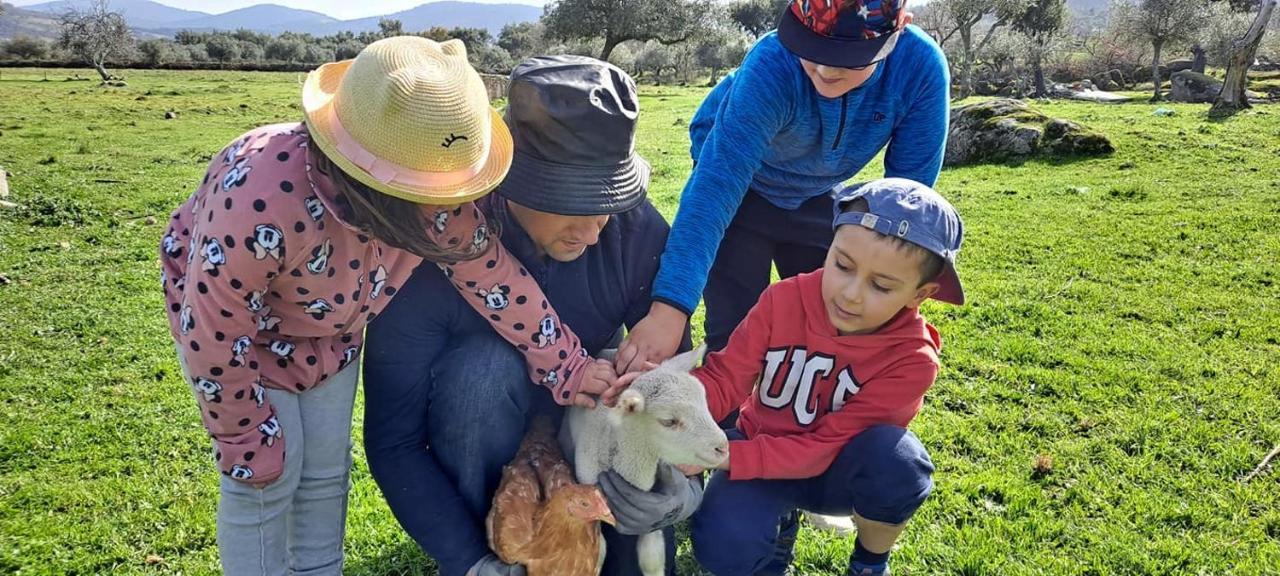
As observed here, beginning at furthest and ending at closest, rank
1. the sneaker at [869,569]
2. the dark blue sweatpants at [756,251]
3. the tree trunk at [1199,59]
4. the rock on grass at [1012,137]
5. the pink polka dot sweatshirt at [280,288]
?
1. the tree trunk at [1199,59]
2. the rock on grass at [1012,137]
3. the dark blue sweatpants at [756,251]
4. the sneaker at [869,569]
5. the pink polka dot sweatshirt at [280,288]

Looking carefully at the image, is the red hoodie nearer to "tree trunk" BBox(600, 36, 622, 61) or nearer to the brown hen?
the brown hen

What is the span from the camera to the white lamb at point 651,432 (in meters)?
2.58

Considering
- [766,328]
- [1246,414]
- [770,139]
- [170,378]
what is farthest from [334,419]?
[1246,414]

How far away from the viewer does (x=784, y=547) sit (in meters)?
3.14

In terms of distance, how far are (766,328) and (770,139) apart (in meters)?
0.76

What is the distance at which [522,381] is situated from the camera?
110 inches

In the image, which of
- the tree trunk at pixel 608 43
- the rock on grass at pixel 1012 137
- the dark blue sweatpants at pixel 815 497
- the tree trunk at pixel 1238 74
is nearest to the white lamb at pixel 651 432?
the dark blue sweatpants at pixel 815 497

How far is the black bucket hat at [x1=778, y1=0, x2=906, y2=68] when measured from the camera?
2768 millimetres

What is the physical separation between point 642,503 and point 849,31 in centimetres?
175

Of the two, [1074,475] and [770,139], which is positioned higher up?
[770,139]

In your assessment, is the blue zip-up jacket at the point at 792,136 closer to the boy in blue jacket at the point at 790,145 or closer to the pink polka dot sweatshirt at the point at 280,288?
the boy in blue jacket at the point at 790,145

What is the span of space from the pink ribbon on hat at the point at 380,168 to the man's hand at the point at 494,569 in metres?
1.30

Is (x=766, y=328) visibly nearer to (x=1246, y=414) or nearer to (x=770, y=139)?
(x=770, y=139)

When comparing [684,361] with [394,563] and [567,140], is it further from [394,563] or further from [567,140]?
[394,563]
